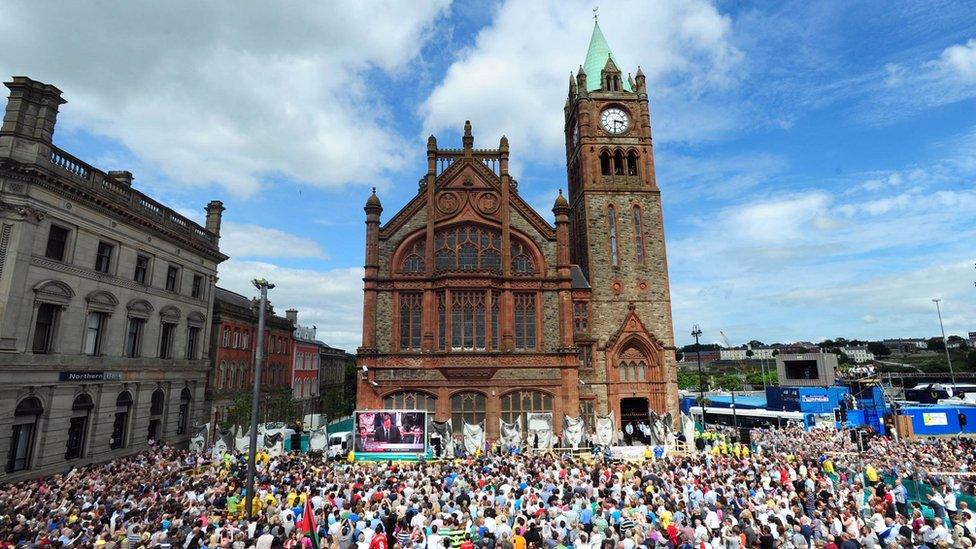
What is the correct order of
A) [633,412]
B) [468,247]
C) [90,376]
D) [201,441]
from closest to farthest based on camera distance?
[90,376] → [201,441] → [468,247] → [633,412]

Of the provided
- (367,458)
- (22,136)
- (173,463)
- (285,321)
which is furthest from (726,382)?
(22,136)

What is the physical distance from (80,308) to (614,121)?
140 feet

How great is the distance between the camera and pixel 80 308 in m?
26.5

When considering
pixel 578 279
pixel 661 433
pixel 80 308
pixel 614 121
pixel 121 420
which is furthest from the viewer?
pixel 614 121

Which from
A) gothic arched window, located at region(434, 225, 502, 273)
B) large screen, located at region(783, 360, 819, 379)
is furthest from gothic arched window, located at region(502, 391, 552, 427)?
large screen, located at region(783, 360, 819, 379)

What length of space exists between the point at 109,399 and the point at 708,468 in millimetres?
31231

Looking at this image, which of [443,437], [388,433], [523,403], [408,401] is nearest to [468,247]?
[408,401]

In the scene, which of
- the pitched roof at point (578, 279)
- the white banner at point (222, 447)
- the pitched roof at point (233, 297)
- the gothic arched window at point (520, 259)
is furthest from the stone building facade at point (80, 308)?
the pitched roof at point (578, 279)

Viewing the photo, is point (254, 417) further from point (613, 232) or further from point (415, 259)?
point (613, 232)

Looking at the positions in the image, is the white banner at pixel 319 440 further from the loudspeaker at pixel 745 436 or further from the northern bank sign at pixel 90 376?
the loudspeaker at pixel 745 436

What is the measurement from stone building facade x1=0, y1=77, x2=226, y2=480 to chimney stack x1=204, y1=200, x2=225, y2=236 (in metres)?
4.21

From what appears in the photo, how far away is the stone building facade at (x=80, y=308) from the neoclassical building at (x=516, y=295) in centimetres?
1267

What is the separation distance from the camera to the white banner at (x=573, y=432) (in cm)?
3331

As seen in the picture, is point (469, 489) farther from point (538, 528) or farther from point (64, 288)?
point (64, 288)
